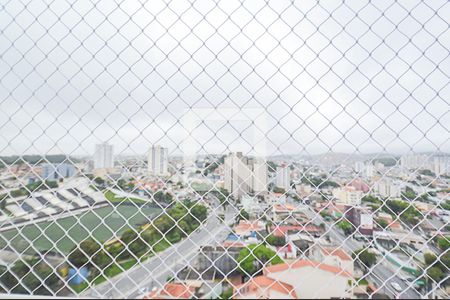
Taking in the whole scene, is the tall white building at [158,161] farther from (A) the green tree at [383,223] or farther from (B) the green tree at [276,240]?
(A) the green tree at [383,223]

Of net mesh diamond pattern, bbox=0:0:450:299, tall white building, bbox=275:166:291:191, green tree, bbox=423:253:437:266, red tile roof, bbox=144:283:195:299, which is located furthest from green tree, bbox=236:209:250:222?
green tree, bbox=423:253:437:266

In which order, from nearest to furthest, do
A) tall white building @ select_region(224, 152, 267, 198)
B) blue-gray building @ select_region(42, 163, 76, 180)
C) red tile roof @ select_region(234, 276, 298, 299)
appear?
red tile roof @ select_region(234, 276, 298, 299) < tall white building @ select_region(224, 152, 267, 198) < blue-gray building @ select_region(42, 163, 76, 180)

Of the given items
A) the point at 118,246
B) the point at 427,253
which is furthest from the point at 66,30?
the point at 427,253

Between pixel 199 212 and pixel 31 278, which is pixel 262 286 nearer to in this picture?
pixel 199 212

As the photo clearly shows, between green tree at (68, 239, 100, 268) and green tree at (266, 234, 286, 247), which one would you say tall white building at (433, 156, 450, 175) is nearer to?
green tree at (266, 234, 286, 247)

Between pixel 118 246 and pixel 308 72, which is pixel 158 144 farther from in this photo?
pixel 308 72

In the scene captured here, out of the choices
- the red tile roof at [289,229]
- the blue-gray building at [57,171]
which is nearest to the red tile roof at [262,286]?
the red tile roof at [289,229]
